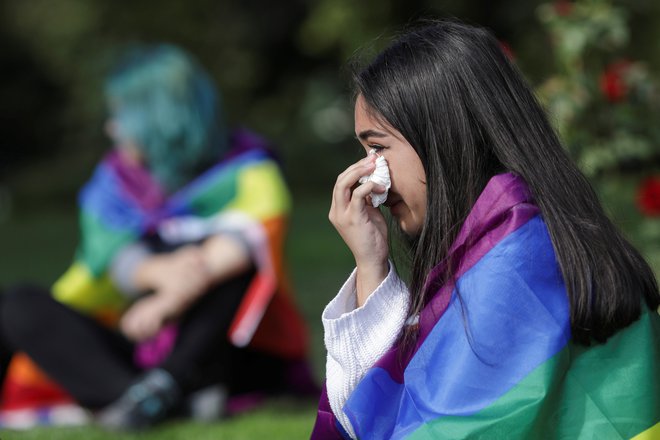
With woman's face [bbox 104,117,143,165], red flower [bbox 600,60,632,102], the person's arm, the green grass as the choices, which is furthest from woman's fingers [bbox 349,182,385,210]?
woman's face [bbox 104,117,143,165]

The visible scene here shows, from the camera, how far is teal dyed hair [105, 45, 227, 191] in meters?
4.51

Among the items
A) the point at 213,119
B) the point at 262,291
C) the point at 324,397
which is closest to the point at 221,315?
the point at 262,291

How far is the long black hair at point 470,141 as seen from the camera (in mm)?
2170

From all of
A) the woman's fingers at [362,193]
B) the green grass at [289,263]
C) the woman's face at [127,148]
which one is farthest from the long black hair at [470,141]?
the woman's face at [127,148]

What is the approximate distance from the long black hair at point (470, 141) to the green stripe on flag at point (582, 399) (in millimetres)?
91

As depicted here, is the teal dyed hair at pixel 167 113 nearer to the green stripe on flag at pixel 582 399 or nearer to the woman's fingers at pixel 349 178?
the woman's fingers at pixel 349 178

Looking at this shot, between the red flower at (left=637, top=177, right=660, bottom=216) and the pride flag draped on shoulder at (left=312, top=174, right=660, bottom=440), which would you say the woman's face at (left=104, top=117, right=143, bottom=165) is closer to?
the red flower at (left=637, top=177, right=660, bottom=216)

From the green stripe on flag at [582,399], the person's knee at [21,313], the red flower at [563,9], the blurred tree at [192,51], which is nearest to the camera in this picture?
the green stripe on flag at [582,399]

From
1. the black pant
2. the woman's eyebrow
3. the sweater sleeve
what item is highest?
the woman's eyebrow

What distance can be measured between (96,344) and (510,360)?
101 inches

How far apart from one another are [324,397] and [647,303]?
71 centimetres

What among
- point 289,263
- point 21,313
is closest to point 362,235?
point 21,313

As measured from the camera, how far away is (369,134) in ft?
7.47

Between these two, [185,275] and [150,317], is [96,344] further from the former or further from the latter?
[185,275]
